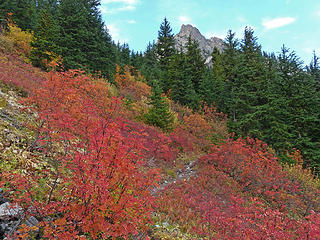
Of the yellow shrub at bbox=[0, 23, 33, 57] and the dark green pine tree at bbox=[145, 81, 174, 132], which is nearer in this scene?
the dark green pine tree at bbox=[145, 81, 174, 132]

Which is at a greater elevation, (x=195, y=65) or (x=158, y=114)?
(x=195, y=65)

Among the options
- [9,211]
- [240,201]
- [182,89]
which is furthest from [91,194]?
[182,89]

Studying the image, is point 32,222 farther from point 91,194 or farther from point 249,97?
point 249,97

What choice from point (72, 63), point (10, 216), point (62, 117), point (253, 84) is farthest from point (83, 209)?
point (253, 84)

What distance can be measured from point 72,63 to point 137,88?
27.4ft

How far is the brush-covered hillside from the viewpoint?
421 centimetres

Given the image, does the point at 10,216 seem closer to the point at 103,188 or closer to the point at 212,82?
the point at 103,188

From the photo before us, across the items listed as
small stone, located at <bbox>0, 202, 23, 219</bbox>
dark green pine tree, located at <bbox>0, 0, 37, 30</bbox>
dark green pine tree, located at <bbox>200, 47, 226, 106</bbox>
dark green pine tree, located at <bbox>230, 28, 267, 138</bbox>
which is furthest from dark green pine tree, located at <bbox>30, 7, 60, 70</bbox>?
dark green pine tree, located at <bbox>230, 28, 267, 138</bbox>

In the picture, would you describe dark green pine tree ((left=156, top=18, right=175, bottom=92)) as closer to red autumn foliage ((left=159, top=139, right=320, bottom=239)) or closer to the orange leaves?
the orange leaves

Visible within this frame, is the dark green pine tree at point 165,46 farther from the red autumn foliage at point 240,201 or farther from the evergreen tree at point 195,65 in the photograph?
the red autumn foliage at point 240,201

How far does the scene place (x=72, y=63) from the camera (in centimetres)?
1708

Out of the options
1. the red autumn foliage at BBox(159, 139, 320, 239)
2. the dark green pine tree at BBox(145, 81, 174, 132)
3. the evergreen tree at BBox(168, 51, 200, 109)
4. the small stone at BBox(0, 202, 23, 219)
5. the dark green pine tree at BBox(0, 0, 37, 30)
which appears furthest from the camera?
the evergreen tree at BBox(168, 51, 200, 109)

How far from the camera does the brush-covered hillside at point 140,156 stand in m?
4.21

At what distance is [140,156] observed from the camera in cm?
896
